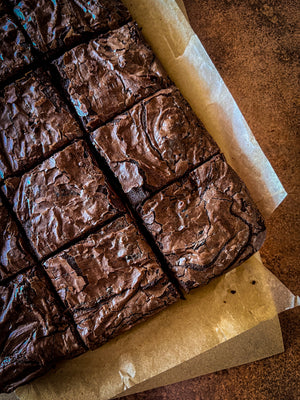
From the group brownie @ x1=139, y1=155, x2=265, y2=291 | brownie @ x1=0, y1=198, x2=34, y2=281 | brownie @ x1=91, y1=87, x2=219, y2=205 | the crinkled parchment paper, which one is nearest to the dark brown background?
the crinkled parchment paper

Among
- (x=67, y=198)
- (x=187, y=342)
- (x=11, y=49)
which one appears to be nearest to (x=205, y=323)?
(x=187, y=342)

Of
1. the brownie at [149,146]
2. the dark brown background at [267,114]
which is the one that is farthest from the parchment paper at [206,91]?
the brownie at [149,146]

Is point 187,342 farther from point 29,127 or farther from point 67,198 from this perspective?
point 29,127

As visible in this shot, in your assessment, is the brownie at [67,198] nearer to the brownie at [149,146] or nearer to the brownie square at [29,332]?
the brownie at [149,146]

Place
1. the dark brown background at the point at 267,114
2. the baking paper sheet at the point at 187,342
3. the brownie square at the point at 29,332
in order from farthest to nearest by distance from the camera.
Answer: the dark brown background at the point at 267,114 < the baking paper sheet at the point at 187,342 < the brownie square at the point at 29,332

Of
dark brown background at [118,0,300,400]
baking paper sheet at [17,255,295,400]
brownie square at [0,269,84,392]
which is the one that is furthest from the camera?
dark brown background at [118,0,300,400]

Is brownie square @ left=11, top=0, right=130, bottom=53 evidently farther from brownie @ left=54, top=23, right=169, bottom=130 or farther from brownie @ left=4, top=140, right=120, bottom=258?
brownie @ left=4, top=140, right=120, bottom=258
